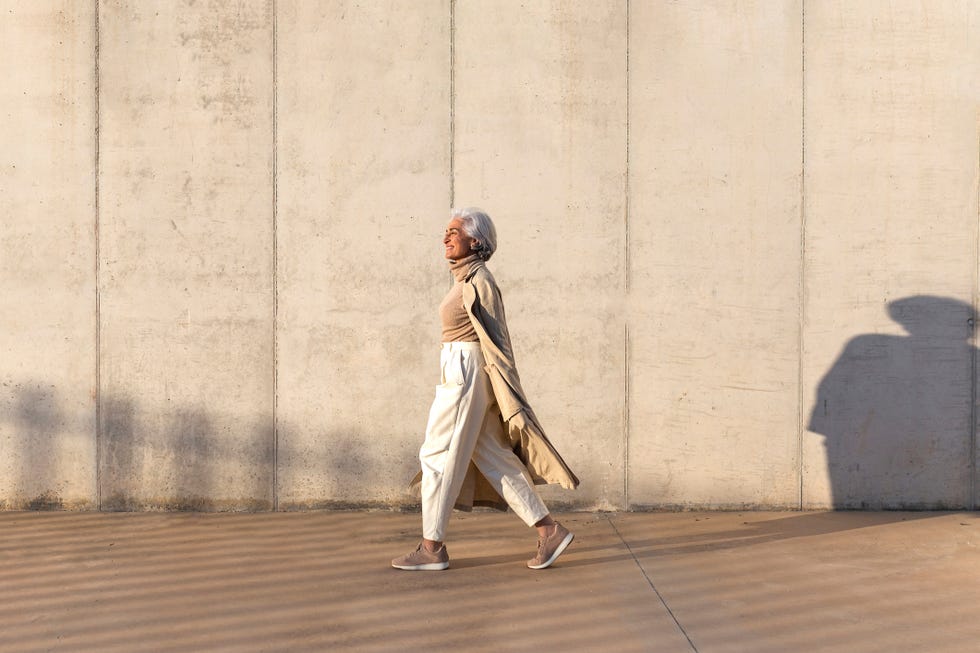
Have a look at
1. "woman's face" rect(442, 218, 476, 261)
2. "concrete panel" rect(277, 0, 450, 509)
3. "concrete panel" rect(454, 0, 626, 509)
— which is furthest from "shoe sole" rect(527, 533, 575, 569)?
"concrete panel" rect(277, 0, 450, 509)

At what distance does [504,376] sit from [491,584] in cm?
101

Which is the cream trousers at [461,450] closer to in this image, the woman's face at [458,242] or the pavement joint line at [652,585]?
the woman's face at [458,242]

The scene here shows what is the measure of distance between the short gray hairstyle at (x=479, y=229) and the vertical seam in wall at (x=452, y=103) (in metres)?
1.32

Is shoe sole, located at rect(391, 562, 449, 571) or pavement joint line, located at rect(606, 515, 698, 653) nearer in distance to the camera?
pavement joint line, located at rect(606, 515, 698, 653)

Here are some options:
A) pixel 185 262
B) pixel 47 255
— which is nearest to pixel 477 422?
pixel 185 262

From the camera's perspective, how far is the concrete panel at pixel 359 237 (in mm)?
6516

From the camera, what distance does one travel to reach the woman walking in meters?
5.08

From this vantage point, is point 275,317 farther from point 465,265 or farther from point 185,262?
point 465,265

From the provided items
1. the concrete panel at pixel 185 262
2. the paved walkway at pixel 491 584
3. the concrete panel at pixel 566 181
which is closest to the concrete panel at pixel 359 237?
the concrete panel at pixel 185 262

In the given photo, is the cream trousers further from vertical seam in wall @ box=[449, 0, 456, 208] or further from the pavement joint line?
vertical seam in wall @ box=[449, 0, 456, 208]

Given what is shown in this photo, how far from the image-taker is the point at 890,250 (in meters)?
6.53

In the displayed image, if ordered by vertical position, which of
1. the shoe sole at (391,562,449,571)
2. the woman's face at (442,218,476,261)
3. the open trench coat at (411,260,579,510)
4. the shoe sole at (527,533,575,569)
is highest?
the woman's face at (442,218,476,261)

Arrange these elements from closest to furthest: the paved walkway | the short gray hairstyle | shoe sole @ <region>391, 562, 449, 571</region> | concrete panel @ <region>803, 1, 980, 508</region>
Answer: the paved walkway
shoe sole @ <region>391, 562, 449, 571</region>
the short gray hairstyle
concrete panel @ <region>803, 1, 980, 508</region>

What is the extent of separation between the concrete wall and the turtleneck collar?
1.32 m
